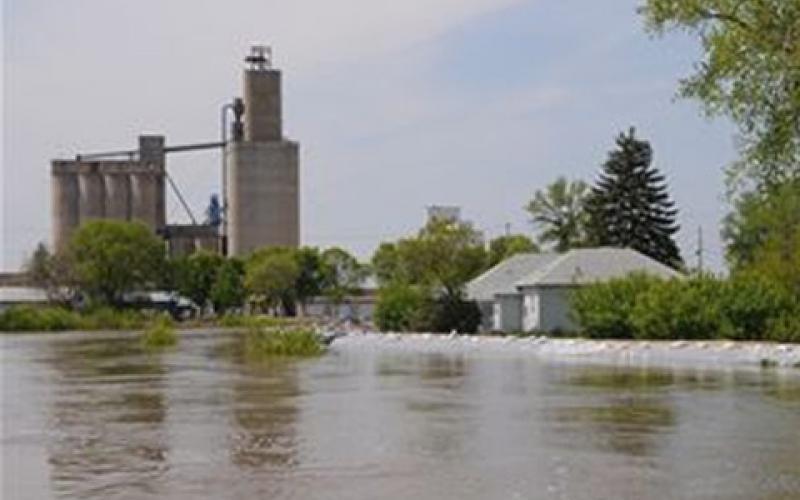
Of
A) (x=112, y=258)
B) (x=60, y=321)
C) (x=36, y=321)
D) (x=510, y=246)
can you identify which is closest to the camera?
(x=510, y=246)

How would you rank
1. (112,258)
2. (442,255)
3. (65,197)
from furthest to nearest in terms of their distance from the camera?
1. (65,197)
2. (112,258)
3. (442,255)

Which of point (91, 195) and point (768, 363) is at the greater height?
point (91, 195)

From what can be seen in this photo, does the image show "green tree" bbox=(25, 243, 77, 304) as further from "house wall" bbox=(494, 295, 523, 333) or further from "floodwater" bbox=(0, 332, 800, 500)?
"floodwater" bbox=(0, 332, 800, 500)

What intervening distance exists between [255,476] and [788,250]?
45.8 m

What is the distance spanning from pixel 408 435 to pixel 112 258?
329 feet

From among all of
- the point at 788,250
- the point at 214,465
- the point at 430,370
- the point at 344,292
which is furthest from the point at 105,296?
the point at 214,465

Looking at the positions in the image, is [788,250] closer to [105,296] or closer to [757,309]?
[757,309]

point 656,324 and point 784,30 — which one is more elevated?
point 784,30

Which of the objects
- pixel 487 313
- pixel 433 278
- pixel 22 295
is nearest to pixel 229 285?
pixel 22 295

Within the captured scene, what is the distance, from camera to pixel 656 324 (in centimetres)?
5266

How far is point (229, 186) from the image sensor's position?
138m

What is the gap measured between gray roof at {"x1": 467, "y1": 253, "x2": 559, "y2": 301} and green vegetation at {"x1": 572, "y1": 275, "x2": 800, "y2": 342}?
1486cm

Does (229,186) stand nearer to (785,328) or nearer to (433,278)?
(433,278)

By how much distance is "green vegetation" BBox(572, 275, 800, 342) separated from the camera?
4991 centimetres
